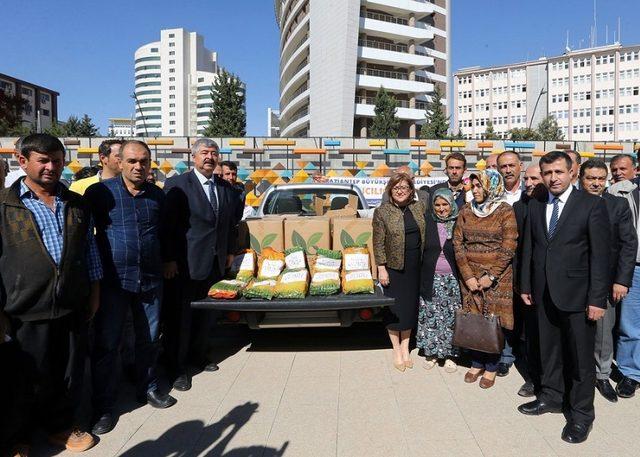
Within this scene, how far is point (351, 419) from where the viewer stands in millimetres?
3391

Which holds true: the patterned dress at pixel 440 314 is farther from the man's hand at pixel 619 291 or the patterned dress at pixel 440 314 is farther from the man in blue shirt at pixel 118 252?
the man in blue shirt at pixel 118 252

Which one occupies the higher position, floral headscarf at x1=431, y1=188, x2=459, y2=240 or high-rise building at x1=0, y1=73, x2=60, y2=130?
high-rise building at x1=0, y1=73, x2=60, y2=130

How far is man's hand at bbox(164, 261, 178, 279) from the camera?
12.9ft

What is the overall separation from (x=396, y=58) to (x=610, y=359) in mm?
56194

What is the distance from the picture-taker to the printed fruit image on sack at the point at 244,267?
4.58m

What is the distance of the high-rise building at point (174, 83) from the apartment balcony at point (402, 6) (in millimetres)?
108682

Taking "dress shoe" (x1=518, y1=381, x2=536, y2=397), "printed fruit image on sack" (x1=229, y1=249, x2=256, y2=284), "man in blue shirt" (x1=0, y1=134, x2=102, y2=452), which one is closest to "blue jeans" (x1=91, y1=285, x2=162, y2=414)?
"man in blue shirt" (x1=0, y1=134, x2=102, y2=452)

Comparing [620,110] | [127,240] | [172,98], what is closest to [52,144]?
[127,240]

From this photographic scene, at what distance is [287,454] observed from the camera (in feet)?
9.63

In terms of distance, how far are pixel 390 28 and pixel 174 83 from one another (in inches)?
4800

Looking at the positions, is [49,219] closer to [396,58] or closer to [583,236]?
[583,236]

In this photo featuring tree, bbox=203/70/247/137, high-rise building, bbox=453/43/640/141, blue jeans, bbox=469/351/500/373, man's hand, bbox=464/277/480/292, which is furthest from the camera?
high-rise building, bbox=453/43/640/141

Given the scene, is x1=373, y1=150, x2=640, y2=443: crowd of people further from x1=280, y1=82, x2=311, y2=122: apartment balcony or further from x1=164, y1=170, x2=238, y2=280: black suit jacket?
x1=280, y1=82, x2=311, y2=122: apartment balcony

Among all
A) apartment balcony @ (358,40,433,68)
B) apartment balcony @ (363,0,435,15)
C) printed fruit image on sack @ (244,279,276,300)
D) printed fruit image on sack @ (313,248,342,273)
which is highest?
apartment balcony @ (363,0,435,15)
